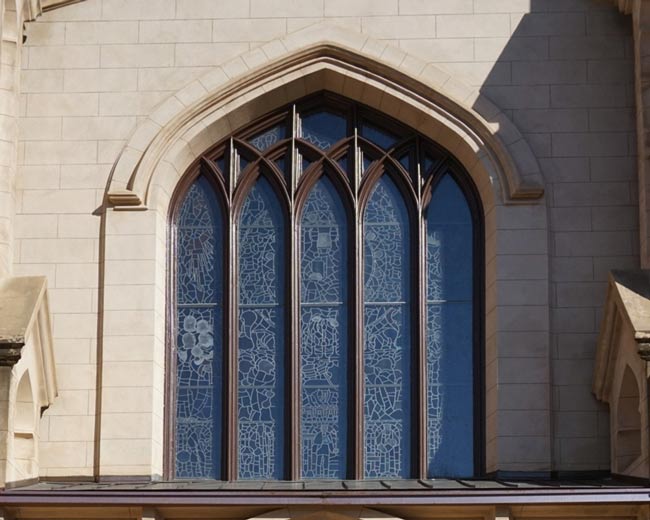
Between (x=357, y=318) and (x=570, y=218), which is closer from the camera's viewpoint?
(x=570, y=218)

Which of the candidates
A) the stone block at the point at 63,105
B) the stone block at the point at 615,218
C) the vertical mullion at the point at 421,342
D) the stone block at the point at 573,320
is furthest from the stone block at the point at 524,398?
the stone block at the point at 63,105

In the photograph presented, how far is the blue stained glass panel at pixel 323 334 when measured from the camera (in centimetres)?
2056

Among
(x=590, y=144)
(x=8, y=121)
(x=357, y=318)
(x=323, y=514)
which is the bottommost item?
(x=323, y=514)

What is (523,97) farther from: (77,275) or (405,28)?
(77,275)

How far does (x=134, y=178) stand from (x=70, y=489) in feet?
12.5

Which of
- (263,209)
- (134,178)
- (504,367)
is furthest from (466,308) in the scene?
(134,178)

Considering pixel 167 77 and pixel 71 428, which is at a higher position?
pixel 167 77

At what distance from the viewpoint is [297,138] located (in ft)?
70.5

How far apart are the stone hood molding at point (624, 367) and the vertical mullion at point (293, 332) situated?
3193 millimetres

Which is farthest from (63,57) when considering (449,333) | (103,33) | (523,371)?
(523,371)

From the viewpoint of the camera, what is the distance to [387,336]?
20.9 meters

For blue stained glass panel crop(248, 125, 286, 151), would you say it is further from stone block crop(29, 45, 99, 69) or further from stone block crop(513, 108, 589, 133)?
stone block crop(513, 108, 589, 133)

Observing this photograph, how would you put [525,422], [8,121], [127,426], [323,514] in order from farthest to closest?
1. [8,121]
2. [127,426]
3. [525,422]
4. [323,514]

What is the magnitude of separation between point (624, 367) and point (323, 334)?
11.2 feet
